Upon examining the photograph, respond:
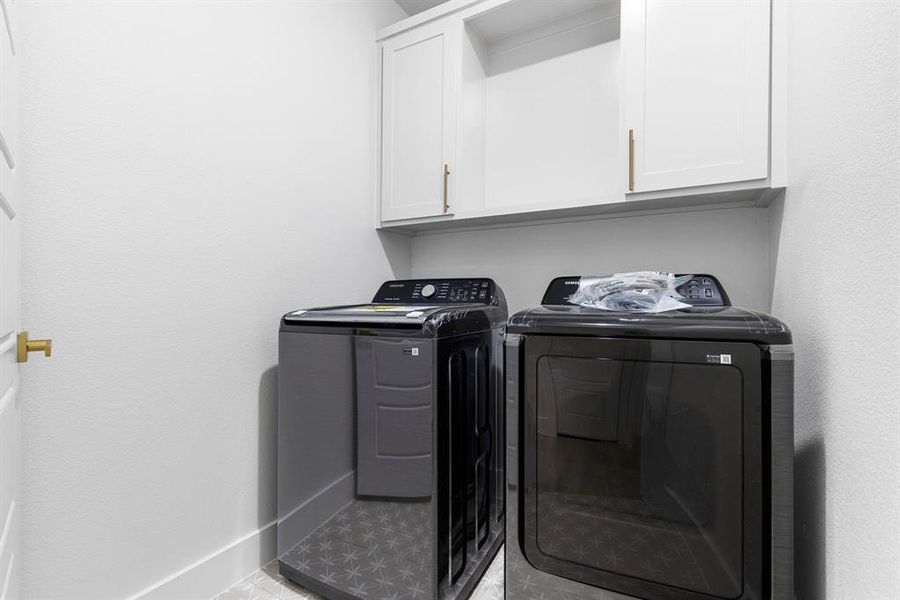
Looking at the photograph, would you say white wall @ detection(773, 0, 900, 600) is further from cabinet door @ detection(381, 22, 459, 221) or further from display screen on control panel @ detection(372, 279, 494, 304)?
cabinet door @ detection(381, 22, 459, 221)

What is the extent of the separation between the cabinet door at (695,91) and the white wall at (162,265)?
1287 millimetres

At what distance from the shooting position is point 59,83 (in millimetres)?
1098

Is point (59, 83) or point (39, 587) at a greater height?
point (59, 83)

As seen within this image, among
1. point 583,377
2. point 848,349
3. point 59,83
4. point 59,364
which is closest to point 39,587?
point 59,364

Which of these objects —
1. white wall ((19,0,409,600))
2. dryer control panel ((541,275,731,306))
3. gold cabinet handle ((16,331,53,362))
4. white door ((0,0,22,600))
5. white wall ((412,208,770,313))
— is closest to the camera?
white door ((0,0,22,600))

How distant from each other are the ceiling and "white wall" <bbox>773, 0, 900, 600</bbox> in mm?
1701

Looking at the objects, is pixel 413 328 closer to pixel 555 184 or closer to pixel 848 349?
pixel 848 349

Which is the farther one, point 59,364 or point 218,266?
point 218,266

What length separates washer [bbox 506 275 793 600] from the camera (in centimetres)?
92

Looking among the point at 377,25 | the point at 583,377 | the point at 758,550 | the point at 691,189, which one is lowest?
the point at 758,550

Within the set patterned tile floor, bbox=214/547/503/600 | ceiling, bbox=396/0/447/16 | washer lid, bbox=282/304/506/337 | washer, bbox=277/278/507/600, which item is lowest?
patterned tile floor, bbox=214/547/503/600

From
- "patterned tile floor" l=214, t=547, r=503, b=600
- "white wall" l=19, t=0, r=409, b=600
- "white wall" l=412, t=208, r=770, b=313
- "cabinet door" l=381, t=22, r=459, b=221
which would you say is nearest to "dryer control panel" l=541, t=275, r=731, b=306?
"white wall" l=412, t=208, r=770, b=313

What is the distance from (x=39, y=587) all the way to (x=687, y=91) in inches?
93.8

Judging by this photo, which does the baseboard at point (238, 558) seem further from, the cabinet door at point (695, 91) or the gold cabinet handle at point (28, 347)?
the cabinet door at point (695, 91)
